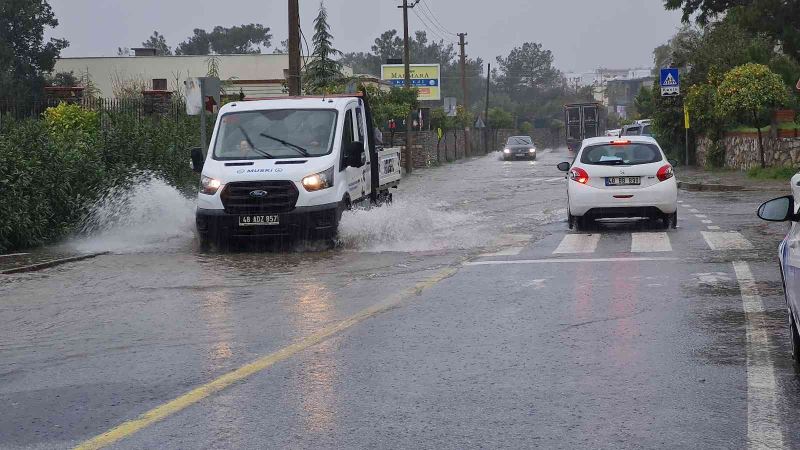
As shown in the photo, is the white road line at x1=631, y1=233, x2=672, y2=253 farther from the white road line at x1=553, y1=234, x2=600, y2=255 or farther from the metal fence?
the metal fence

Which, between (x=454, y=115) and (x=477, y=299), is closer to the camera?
(x=477, y=299)

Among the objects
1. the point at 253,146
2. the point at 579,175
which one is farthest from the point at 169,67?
the point at 579,175

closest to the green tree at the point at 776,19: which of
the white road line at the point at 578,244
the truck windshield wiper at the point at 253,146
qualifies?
the white road line at the point at 578,244

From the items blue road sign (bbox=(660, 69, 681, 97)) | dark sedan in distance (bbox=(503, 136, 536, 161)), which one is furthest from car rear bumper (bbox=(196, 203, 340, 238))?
dark sedan in distance (bbox=(503, 136, 536, 161))

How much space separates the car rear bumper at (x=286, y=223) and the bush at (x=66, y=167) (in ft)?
9.49

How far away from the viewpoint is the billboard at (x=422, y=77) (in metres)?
97.9

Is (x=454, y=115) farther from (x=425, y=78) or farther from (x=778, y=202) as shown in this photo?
(x=778, y=202)

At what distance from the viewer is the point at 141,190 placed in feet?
68.3

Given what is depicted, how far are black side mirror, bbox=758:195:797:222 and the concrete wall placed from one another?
26198 millimetres

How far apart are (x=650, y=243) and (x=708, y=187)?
48.0 feet

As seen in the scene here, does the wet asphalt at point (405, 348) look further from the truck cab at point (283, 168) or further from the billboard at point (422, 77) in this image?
the billboard at point (422, 77)

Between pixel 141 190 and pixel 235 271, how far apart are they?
6.99m

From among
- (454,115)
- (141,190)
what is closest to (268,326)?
(141,190)

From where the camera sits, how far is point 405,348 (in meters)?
8.65
